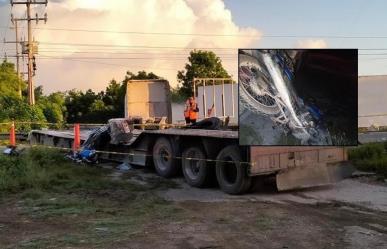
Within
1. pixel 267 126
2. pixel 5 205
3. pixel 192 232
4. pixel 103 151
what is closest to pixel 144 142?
pixel 103 151

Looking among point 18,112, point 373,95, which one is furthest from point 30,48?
point 373,95

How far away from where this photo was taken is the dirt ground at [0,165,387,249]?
805cm

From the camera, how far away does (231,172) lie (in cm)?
1322

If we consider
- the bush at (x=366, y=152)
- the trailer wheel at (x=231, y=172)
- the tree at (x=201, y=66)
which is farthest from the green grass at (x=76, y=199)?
the tree at (x=201, y=66)

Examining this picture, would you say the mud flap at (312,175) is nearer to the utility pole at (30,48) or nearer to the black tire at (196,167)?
the black tire at (196,167)

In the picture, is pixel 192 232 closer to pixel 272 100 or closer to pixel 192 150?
pixel 272 100

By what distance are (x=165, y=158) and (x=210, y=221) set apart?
6078 mm

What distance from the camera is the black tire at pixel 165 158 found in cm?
1502

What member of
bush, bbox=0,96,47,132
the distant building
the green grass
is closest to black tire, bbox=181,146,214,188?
the green grass

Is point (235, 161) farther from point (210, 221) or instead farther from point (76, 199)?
point (76, 199)

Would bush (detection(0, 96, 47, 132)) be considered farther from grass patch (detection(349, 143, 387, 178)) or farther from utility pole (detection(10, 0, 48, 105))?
grass patch (detection(349, 143, 387, 178))

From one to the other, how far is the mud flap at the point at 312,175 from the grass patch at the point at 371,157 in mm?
1812

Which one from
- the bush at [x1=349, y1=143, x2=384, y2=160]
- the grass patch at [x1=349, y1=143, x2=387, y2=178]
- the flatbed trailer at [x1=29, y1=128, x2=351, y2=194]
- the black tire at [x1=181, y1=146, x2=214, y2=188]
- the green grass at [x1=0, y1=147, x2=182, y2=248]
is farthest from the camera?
the bush at [x1=349, y1=143, x2=384, y2=160]

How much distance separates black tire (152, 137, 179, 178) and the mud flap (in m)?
3.31
